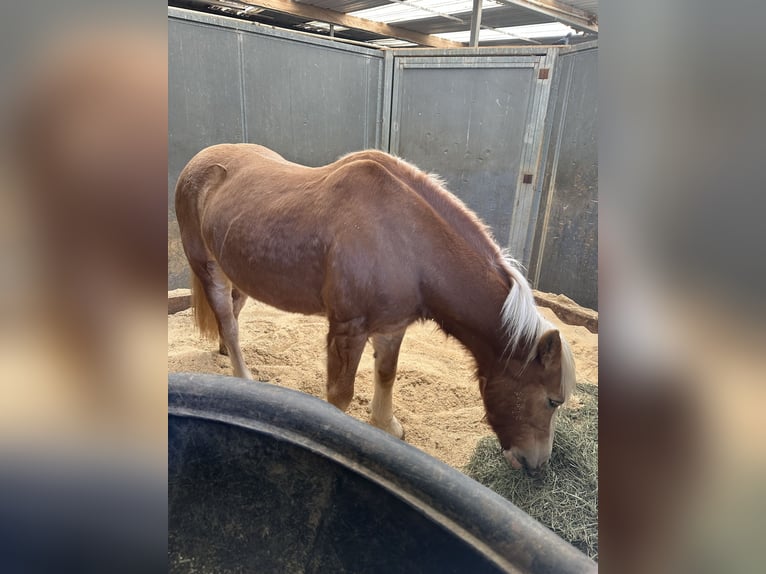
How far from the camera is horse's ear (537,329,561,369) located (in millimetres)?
780

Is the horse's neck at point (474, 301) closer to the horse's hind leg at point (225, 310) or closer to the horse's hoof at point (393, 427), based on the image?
the horse's hoof at point (393, 427)

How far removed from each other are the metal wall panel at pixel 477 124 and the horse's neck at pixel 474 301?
96cm

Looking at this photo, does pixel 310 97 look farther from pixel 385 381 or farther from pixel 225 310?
pixel 385 381

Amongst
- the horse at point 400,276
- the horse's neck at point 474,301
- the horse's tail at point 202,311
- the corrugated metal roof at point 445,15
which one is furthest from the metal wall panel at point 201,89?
the horse's neck at point 474,301

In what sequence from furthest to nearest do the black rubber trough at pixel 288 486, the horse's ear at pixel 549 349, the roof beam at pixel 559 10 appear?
the roof beam at pixel 559 10 < the horse's ear at pixel 549 349 < the black rubber trough at pixel 288 486

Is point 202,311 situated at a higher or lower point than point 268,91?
lower

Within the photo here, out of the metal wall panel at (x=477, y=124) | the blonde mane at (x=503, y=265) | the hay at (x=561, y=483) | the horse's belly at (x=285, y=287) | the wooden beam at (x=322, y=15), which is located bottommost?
the hay at (x=561, y=483)

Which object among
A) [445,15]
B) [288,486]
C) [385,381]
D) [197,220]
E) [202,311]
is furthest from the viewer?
[445,15]

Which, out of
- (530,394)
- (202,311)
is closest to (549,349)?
(530,394)

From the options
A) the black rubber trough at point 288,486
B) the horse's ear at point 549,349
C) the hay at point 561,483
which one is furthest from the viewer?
the hay at point 561,483

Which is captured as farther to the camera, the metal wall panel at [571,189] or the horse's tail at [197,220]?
the metal wall panel at [571,189]

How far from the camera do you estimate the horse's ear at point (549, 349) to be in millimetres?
780

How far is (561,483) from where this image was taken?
974 mm

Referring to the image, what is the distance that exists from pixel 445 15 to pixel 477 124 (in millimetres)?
624
